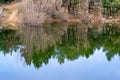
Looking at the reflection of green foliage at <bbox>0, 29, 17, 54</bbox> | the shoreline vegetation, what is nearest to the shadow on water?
the reflection of green foliage at <bbox>0, 29, 17, 54</bbox>

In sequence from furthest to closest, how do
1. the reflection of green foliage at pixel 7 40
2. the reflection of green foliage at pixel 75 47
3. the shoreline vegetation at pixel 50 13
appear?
1. the shoreline vegetation at pixel 50 13
2. the reflection of green foliage at pixel 7 40
3. the reflection of green foliage at pixel 75 47

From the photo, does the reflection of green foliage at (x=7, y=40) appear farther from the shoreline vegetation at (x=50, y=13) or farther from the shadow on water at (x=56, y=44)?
the shoreline vegetation at (x=50, y=13)

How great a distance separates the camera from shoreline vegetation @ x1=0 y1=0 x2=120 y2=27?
196 ft

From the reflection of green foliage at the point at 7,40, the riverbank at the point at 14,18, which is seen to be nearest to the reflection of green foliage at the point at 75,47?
the reflection of green foliage at the point at 7,40

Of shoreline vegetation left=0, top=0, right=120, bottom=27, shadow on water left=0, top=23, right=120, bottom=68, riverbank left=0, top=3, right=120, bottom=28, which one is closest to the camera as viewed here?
shadow on water left=0, top=23, right=120, bottom=68

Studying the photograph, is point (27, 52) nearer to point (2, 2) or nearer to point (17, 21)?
point (17, 21)

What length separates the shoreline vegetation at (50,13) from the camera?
196ft

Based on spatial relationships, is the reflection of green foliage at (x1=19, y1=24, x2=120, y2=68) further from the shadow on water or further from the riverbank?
the riverbank

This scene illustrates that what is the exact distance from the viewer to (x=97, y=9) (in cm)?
7619

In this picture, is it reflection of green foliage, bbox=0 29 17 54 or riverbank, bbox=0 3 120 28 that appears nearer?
reflection of green foliage, bbox=0 29 17 54

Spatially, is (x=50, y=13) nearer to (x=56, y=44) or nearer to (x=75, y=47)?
(x=56, y=44)

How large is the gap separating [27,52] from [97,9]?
145ft

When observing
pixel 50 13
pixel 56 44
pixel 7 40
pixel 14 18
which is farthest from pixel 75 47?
pixel 50 13

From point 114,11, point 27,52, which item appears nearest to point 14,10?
point 114,11
